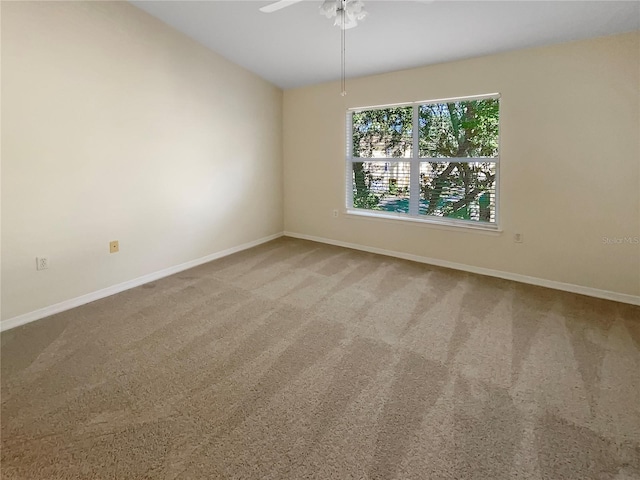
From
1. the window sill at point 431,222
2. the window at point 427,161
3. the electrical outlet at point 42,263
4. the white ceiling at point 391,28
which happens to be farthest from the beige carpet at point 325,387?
the white ceiling at point 391,28

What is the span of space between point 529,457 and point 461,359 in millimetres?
740

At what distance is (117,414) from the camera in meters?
1.64

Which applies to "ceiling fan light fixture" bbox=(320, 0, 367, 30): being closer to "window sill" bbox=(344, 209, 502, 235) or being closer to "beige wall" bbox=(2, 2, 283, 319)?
"beige wall" bbox=(2, 2, 283, 319)

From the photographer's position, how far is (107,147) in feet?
9.98

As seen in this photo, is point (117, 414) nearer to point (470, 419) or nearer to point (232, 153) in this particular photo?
point (470, 419)

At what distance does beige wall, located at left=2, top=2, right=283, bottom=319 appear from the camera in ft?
8.25

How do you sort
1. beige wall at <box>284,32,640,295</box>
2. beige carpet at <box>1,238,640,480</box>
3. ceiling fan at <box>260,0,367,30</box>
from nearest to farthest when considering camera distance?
beige carpet at <box>1,238,640,480</box>
ceiling fan at <box>260,0,367,30</box>
beige wall at <box>284,32,640,295</box>

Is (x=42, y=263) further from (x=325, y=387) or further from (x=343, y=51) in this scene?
(x=343, y=51)

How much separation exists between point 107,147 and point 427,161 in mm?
3479

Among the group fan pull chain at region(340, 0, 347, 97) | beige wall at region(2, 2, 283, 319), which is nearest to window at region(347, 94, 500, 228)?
fan pull chain at region(340, 0, 347, 97)

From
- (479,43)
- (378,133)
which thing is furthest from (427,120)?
(479,43)

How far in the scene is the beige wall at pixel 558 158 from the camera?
2908 millimetres

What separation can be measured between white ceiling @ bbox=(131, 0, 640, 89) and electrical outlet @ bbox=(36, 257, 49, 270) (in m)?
2.50

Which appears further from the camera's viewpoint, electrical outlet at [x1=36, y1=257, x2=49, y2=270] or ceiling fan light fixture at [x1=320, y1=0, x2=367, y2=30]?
electrical outlet at [x1=36, y1=257, x2=49, y2=270]
